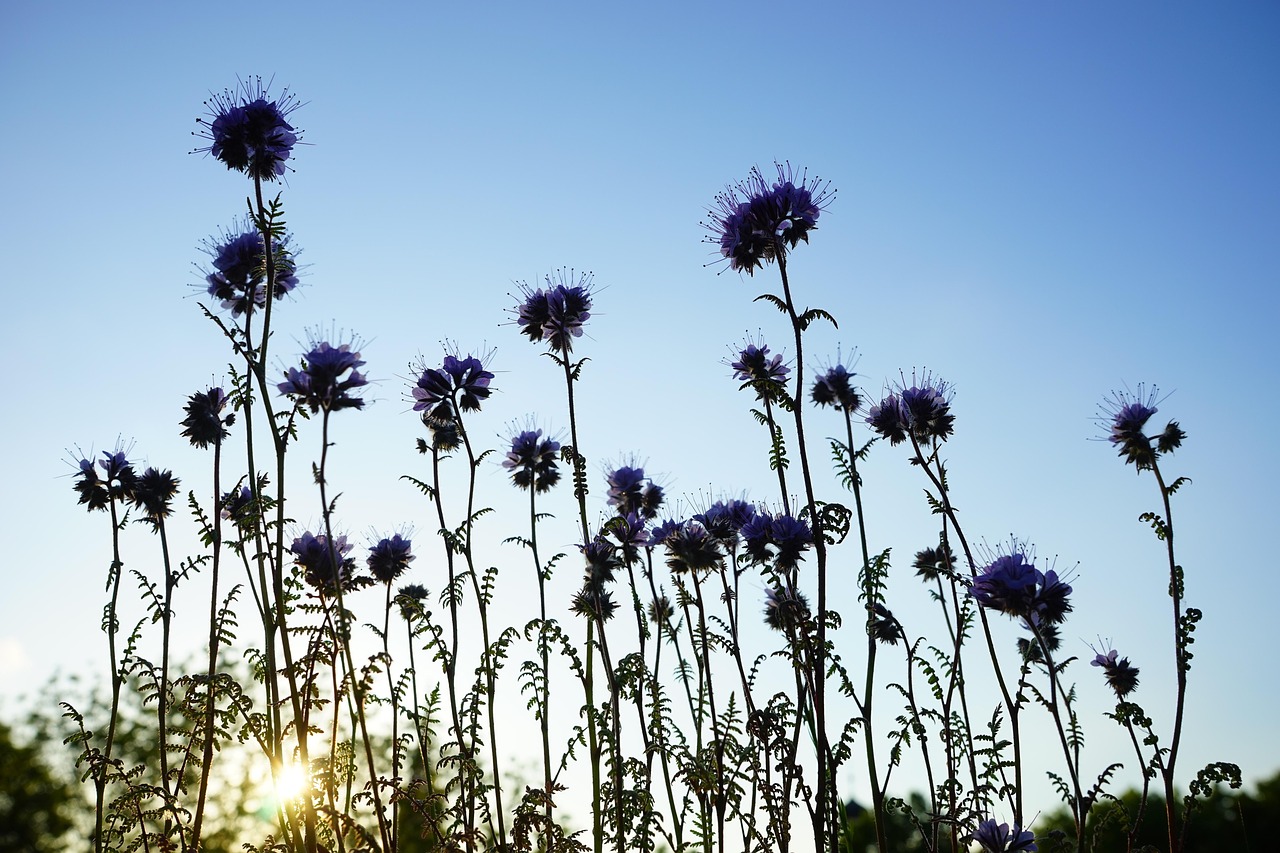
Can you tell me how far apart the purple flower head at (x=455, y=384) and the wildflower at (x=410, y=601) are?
1.58m

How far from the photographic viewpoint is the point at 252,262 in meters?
6.45

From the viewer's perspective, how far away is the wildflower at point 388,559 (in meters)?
8.27

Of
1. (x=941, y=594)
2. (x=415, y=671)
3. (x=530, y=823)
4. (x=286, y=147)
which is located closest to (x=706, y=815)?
(x=530, y=823)

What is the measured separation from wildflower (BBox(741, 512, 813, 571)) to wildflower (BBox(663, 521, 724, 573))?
0.46 meters

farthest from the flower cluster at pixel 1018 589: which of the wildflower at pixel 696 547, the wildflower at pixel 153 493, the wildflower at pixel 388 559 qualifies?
the wildflower at pixel 153 493

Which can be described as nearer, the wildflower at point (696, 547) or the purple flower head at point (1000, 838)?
the purple flower head at point (1000, 838)

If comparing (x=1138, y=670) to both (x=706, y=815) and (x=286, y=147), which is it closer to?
(x=706, y=815)

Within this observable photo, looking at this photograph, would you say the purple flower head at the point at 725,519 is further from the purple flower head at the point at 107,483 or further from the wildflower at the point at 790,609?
the purple flower head at the point at 107,483

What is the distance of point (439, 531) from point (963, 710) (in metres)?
4.40

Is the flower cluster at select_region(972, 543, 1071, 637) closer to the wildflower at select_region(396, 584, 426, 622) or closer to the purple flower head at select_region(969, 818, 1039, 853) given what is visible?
the purple flower head at select_region(969, 818, 1039, 853)

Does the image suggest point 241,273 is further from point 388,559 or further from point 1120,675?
point 1120,675

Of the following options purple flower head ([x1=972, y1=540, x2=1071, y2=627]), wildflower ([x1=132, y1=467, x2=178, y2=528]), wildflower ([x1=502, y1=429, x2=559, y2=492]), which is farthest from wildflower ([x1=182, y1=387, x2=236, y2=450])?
purple flower head ([x1=972, y1=540, x2=1071, y2=627])

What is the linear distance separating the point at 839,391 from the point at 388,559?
4.97 metres

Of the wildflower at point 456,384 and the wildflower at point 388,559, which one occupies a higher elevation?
the wildflower at point 456,384
